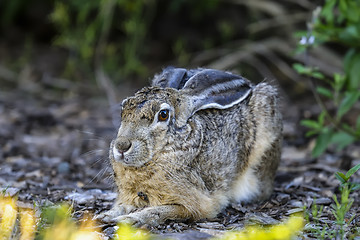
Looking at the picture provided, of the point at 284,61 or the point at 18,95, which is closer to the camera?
the point at 18,95

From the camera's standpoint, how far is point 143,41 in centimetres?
1276

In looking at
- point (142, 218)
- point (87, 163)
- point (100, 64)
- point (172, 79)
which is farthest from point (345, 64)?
point (100, 64)

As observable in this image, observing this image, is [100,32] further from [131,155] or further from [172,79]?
[131,155]

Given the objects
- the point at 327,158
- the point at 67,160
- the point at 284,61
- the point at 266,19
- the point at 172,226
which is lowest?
the point at 172,226

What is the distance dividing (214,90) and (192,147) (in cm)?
70

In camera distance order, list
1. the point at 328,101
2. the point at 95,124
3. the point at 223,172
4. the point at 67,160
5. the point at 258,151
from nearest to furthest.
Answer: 1. the point at 223,172
2. the point at 258,151
3. the point at 67,160
4. the point at 95,124
5. the point at 328,101

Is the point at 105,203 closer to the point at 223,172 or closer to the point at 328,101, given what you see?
the point at 223,172

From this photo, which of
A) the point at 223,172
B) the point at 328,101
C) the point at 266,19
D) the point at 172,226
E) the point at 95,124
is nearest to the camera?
the point at 172,226

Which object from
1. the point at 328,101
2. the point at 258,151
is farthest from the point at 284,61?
the point at 258,151

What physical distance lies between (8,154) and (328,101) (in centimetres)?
631

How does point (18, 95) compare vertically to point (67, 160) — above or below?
above

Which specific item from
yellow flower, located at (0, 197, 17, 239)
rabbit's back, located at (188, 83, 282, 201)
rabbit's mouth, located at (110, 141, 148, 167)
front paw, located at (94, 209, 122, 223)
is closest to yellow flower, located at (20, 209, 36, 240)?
yellow flower, located at (0, 197, 17, 239)

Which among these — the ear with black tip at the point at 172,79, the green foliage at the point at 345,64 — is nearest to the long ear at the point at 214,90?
Result: the ear with black tip at the point at 172,79

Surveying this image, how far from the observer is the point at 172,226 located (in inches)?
186
